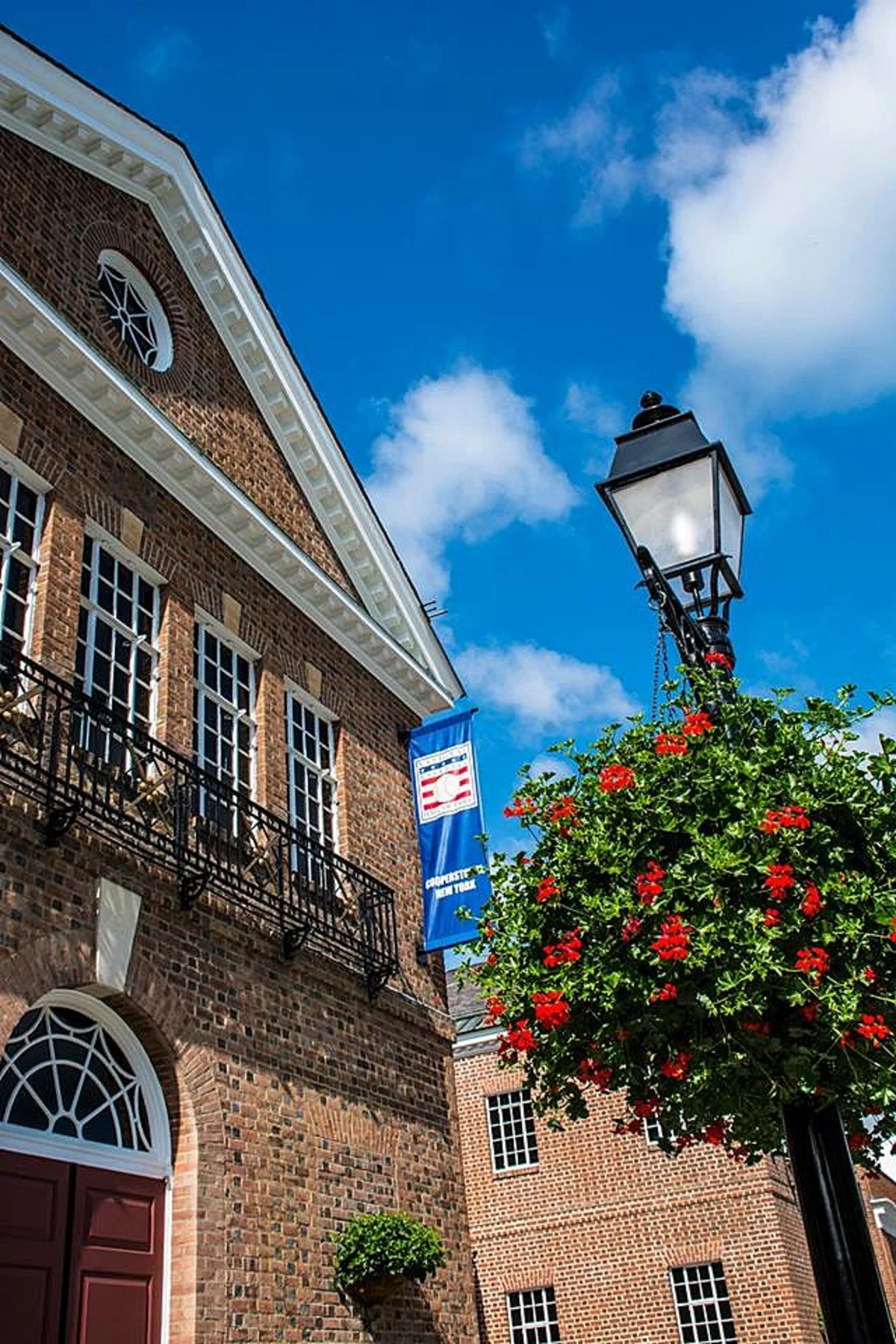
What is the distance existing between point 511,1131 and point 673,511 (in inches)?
817

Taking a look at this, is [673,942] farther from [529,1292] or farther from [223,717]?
[529,1292]

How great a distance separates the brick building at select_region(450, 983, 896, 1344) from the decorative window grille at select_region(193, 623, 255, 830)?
1230 centimetres

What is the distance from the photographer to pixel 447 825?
1450cm

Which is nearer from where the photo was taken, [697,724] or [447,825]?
[697,724]

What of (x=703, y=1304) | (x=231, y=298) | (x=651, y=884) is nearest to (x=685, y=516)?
(x=651, y=884)

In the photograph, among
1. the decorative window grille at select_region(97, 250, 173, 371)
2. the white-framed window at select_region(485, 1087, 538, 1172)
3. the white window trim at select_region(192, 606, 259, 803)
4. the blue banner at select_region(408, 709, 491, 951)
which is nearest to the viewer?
the white window trim at select_region(192, 606, 259, 803)

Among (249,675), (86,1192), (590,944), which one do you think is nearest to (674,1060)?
(590,944)

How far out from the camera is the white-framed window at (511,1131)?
24188mm

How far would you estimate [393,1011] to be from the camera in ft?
43.4

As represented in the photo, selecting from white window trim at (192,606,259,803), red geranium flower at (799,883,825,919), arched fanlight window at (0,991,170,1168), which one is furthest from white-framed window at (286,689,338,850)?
red geranium flower at (799,883,825,919)

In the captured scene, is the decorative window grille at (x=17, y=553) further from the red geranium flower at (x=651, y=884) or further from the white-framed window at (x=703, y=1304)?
the white-framed window at (x=703, y=1304)

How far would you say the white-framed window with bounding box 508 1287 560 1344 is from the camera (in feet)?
74.1

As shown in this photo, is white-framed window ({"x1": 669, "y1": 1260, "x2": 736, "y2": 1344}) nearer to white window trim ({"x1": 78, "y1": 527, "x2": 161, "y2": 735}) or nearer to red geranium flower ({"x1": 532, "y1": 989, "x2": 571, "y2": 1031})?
white window trim ({"x1": 78, "y1": 527, "x2": 161, "y2": 735})

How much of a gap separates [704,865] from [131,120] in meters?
10.6
